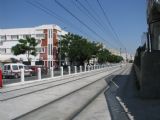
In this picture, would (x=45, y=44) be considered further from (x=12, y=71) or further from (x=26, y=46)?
(x=12, y=71)

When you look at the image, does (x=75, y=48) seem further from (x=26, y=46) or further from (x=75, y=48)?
(x=26, y=46)

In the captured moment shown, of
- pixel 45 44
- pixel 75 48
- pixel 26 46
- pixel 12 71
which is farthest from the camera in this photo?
pixel 45 44

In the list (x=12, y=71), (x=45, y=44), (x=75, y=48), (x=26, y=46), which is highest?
(x=45, y=44)

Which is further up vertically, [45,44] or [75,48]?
[45,44]

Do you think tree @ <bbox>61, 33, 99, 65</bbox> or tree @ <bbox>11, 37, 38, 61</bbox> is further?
tree @ <bbox>61, 33, 99, 65</bbox>

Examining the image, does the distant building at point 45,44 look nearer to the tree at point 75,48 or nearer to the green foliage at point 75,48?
the green foliage at point 75,48

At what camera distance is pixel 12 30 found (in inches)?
4692

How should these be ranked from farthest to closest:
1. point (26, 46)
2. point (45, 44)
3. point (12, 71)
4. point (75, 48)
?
point (45, 44), point (75, 48), point (26, 46), point (12, 71)

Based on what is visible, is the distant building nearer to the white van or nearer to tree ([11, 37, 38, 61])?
tree ([11, 37, 38, 61])

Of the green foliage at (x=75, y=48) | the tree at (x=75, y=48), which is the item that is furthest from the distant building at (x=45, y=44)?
the tree at (x=75, y=48)

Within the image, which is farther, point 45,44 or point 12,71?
point 45,44

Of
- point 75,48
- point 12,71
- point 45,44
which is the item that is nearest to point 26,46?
point 75,48

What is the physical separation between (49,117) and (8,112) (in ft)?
6.72

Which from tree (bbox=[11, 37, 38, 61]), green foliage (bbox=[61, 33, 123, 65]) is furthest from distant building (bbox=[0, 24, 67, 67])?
tree (bbox=[11, 37, 38, 61])
